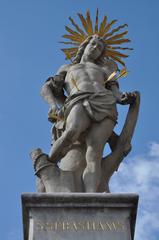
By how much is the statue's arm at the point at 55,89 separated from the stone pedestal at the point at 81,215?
334 centimetres

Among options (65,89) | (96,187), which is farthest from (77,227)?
(65,89)

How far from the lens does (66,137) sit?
12984mm

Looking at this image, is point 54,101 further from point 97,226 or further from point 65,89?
point 97,226

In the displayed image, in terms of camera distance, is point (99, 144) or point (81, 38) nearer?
point (99, 144)

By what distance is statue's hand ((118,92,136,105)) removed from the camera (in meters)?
14.0

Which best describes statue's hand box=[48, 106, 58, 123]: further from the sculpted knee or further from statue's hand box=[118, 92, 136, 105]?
statue's hand box=[118, 92, 136, 105]

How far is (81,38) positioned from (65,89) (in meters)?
1.55

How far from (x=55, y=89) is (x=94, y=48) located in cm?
135

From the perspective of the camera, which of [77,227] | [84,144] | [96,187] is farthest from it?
[84,144]

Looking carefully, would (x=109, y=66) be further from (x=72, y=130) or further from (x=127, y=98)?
(x=72, y=130)

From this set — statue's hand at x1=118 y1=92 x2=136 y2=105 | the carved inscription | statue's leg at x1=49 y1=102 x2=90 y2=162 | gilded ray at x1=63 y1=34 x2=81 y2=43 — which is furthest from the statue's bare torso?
the carved inscription

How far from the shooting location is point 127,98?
1405 cm

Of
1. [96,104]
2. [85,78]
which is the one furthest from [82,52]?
[96,104]

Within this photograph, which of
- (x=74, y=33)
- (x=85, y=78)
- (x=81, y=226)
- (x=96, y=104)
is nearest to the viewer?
(x=81, y=226)
